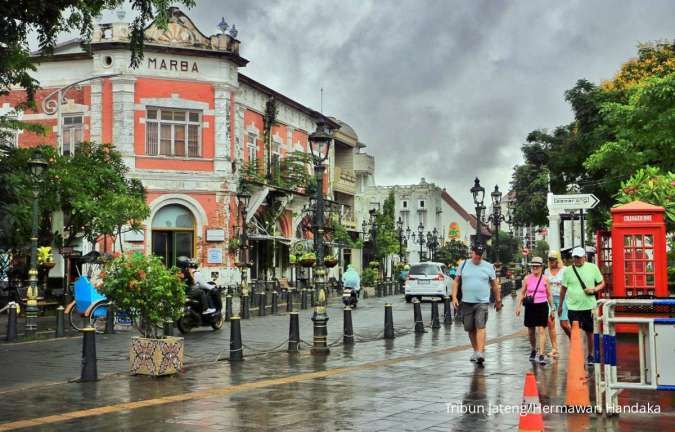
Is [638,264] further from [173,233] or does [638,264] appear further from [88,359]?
[173,233]

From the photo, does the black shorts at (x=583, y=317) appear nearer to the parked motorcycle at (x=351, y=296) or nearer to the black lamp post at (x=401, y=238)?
the parked motorcycle at (x=351, y=296)

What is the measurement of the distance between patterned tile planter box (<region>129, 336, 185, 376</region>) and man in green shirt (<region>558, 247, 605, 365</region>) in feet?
19.9

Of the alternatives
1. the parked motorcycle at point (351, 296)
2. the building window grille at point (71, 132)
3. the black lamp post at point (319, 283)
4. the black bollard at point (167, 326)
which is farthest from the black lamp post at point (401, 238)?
the black bollard at point (167, 326)

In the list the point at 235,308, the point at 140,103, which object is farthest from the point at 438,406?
the point at 140,103

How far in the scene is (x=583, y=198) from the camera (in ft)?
62.9

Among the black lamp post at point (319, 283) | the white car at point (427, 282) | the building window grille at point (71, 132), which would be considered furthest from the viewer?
the building window grille at point (71, 132)

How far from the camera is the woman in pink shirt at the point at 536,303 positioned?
13484 mm

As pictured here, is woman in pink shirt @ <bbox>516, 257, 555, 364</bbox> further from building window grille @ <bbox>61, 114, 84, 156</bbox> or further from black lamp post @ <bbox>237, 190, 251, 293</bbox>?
building window grille @ <bbox>61, 114, 84, 156</bbox>

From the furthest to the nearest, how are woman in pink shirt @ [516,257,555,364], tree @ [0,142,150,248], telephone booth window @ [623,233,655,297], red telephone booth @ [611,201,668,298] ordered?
tree @ [0,142,150,248] → telephone booth window @ [623,233,655,297] → red telephone booth @ [611,201,668,298] → woman in pink shirt @ [516,257,555,364]

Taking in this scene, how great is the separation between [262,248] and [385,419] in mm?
33483

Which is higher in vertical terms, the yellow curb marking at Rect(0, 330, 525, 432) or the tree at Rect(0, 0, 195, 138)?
the tree at Rect(0, 0, 195, 138)

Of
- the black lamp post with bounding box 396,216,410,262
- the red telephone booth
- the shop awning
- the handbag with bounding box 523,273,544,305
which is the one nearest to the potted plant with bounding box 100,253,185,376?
the handbag with bounding box 523,273,544,305

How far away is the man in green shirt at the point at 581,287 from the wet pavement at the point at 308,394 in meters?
0.89

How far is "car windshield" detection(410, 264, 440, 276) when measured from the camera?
1346 inches
